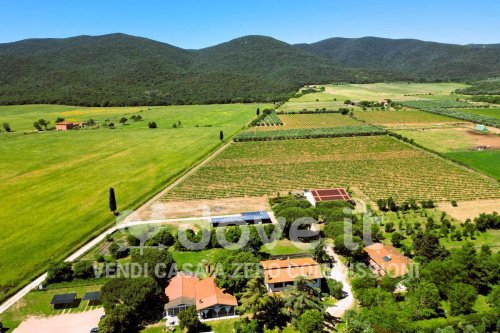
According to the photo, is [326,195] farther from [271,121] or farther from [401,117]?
[401,117]

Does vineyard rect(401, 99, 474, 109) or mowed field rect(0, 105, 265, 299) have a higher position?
vineyard rect(401, 99, 474, 109)

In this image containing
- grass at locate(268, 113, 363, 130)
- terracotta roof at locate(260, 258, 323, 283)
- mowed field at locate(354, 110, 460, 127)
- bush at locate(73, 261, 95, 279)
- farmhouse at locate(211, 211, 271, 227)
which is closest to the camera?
terracotta roof at locate(260, 258, 323, 283)

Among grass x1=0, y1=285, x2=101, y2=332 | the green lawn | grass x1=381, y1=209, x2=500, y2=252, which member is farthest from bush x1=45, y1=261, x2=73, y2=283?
the green lawn

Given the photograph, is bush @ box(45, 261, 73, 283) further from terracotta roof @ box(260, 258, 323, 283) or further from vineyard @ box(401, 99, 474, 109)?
vineyard @ box(401, 99, 474, 109)

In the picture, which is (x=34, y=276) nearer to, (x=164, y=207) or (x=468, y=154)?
(x=164, y=207)

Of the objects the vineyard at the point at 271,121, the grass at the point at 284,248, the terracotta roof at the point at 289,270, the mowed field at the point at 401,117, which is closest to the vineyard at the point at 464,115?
the mowed field at the point at 401,117

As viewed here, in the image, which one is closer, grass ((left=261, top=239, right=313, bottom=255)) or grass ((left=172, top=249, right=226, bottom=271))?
grass ((left=172, top=249, right=226, bottom=271))

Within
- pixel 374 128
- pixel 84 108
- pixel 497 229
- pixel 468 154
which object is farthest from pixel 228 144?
pixel 84 108
